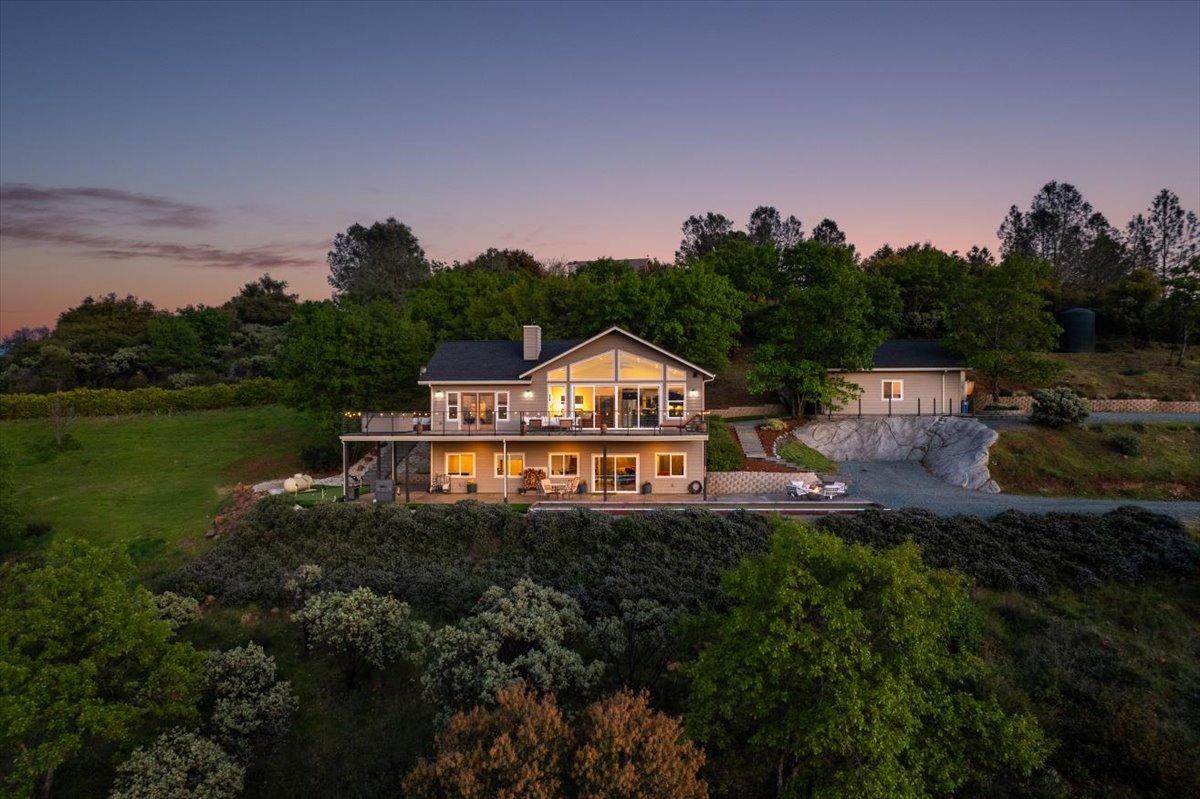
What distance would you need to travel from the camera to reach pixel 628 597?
17031 millimetres

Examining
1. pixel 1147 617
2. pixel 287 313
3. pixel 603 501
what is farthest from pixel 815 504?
pixel 287 313

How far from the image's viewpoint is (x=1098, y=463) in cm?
2612

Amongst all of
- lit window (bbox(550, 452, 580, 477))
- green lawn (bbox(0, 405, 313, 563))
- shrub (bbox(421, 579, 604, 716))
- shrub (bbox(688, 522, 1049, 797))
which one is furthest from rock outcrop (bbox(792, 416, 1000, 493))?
green lawn (bbox(0, 405, 313, 563))

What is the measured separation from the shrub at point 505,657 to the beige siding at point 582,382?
12.6 metres

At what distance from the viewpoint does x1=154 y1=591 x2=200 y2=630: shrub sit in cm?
1684

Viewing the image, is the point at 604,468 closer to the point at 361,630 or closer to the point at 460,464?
the point at 460,464

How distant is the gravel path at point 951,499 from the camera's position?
22266mm

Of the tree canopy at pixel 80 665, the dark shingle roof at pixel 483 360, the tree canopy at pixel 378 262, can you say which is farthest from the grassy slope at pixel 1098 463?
the tree canopy at pixel 378 262

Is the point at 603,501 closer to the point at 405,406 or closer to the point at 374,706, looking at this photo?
the point at 374,706

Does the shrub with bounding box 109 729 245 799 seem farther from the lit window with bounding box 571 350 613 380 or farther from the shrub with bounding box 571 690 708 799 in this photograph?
the lit window with bounding box 571 350 613 380

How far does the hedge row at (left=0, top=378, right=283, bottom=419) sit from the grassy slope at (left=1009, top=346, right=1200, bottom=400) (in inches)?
2021

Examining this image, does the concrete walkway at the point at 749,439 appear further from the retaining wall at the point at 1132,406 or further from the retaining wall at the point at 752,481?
the retaining wall at the point at 1132,406

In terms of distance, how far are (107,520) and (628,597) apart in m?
22.1

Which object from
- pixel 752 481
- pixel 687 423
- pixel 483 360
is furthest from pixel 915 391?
pixel 483 360
